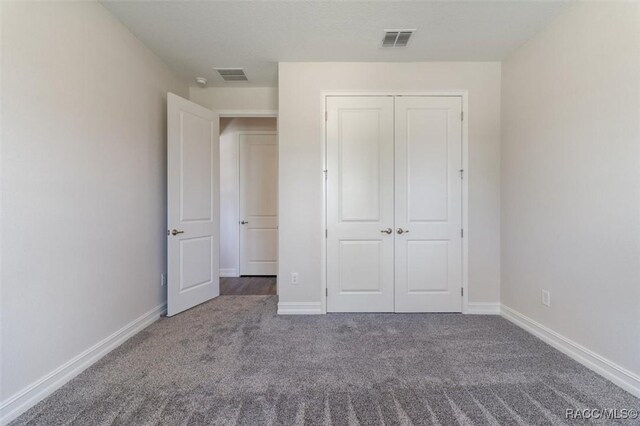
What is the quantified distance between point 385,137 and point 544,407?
231 centimetres

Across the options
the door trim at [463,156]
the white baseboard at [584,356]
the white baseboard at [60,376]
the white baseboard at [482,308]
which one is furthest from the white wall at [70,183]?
the white baseboard at [584,356]

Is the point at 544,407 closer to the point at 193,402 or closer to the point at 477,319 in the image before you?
the point at 477,319

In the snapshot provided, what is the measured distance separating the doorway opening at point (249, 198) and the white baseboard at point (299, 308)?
1595mm

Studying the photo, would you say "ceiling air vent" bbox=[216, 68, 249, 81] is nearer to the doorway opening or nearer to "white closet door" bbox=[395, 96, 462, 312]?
the doorway opening

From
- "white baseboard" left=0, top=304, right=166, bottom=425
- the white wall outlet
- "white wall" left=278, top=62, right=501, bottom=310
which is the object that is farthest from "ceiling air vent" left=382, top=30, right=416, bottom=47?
"white baseboard" left=0, top=304, right=166, bottom=425

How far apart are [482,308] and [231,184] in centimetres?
377

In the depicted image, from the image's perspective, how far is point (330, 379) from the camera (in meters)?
1.69

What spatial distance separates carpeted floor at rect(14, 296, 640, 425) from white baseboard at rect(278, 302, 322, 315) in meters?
0.27

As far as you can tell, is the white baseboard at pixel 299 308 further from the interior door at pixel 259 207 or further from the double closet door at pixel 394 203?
the interior door at pixel 259 207

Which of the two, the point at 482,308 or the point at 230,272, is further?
the point at 230,272

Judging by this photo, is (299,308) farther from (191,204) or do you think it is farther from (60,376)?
(60,376)

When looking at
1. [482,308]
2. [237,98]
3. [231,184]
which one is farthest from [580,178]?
[231,184]

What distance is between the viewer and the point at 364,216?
2.77 metres

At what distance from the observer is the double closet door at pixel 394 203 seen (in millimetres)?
2738
